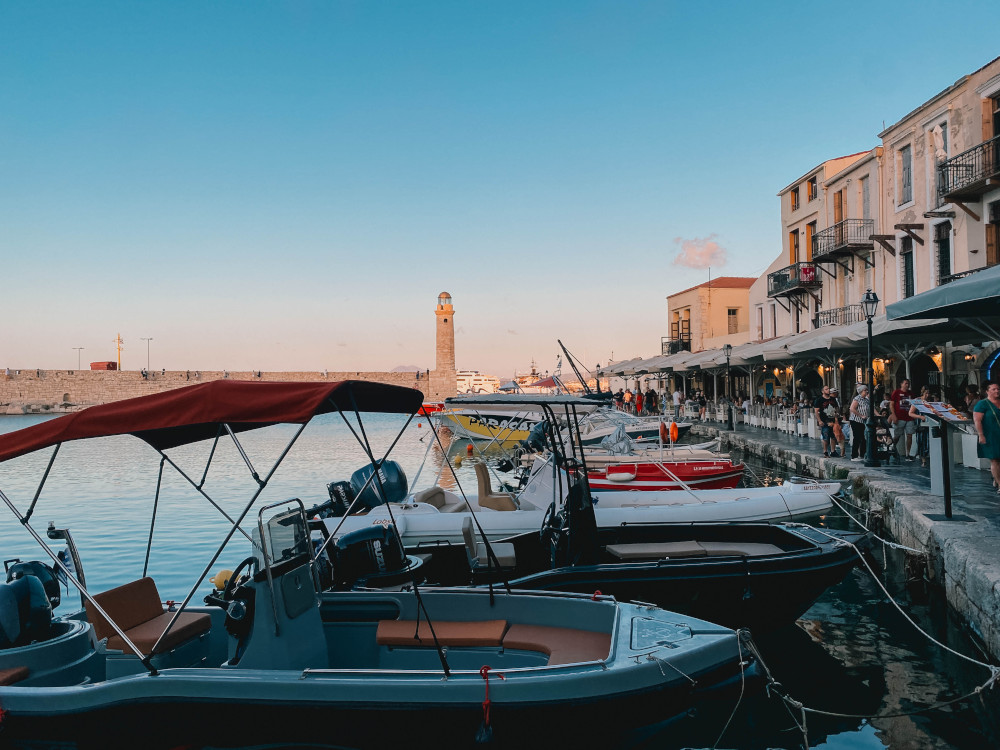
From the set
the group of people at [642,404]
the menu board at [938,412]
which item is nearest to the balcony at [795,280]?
the group of people at [642,404]

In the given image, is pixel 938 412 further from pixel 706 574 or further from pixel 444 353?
pixel 444 353

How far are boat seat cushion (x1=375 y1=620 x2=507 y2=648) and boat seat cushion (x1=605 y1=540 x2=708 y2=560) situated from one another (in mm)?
2447

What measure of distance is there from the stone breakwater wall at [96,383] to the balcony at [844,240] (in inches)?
2363

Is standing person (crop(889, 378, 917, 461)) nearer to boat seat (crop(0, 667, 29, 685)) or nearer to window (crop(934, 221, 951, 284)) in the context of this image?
window (crop(934, 221, 951, 284))

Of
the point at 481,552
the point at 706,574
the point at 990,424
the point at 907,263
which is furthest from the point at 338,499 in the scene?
the point at 907,263

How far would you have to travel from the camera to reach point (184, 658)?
5699 millimetres

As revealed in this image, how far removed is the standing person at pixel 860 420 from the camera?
52.2 feet

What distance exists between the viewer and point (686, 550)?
26.6ft

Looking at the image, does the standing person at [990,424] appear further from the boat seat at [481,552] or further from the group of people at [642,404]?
the group of people at [642,404]

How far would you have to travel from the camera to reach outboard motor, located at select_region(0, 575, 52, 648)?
5219 millimetres

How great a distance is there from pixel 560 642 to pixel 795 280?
97.1 feet

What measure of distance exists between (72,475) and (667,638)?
91.8ft

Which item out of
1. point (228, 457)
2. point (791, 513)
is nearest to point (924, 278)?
point (791, 513)

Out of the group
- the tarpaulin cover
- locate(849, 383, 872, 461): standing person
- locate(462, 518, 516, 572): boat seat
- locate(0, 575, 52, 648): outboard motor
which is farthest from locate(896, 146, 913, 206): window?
locate(0, 575, 52, 648): outboard motor
